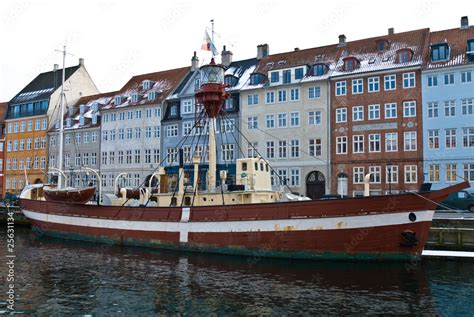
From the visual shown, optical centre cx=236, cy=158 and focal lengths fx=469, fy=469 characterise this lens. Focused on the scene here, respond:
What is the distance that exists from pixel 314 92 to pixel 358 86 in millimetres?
4093

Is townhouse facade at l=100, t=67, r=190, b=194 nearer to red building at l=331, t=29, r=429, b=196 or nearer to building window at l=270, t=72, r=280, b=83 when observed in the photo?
building window at l=270, t=72, r=280, b=83

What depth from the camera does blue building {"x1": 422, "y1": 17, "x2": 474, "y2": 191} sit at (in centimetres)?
3700

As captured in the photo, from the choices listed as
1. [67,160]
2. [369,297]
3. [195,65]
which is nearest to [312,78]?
[195,65]

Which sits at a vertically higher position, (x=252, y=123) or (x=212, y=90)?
(x=252, y=123)

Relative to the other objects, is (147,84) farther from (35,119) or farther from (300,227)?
(300,227)

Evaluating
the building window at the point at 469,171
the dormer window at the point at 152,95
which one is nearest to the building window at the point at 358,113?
the building window at the point at 469,171

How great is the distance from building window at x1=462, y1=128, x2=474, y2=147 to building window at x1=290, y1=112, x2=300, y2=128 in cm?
1405

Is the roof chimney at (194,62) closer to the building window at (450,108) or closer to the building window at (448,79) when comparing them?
the building window at (448,79)

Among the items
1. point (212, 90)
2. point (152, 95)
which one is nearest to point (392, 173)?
point (212, 90)

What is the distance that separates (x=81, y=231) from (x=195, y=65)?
30.8 metres

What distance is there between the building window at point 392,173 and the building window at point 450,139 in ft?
14.3

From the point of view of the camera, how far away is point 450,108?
37.8 metres

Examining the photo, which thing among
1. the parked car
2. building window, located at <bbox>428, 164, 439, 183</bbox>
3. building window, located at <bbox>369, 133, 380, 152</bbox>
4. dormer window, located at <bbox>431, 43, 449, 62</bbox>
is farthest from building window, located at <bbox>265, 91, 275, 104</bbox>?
the parked car

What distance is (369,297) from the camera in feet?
49.7
